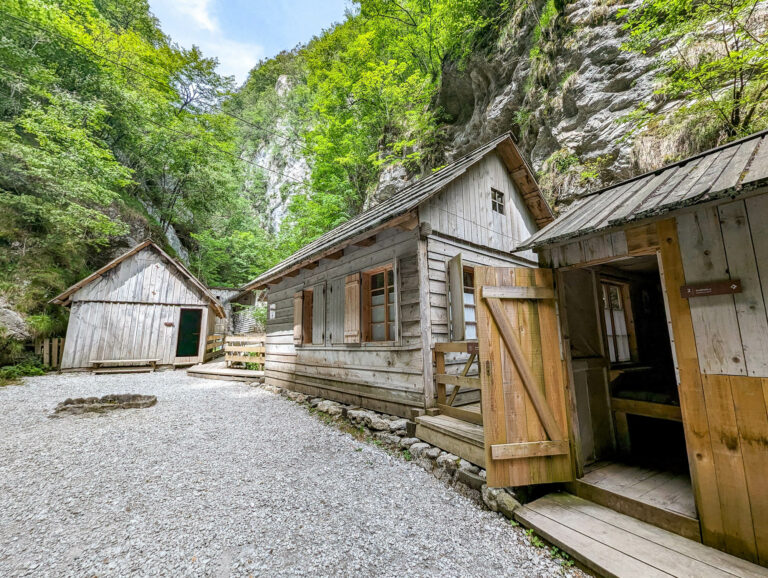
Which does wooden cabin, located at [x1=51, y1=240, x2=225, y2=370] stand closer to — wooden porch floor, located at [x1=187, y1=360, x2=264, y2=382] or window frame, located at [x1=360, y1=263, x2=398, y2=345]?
wooden porch floor, located at [x1=187, y1=360, x2=264, y2=382]

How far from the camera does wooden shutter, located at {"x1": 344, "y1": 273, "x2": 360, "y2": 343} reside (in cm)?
621

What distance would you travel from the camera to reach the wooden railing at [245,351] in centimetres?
1192

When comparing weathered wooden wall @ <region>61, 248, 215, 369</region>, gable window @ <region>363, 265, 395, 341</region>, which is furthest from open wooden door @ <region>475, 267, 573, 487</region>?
weathered wooden wall @ <region>61, 248, 215, 369</region>

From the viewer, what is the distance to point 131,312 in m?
13.1

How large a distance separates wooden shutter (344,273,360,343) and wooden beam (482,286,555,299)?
339 cm

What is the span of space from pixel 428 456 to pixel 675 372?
10.0 feet

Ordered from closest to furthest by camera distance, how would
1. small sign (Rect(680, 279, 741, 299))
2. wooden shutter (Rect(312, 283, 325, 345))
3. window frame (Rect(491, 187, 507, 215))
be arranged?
small sign (Rect(680, 279, 741, 299)) → window frame (Rect(491, 187, 507, 215)) → wooden shutter (Rect(312, 283, 325, 345))

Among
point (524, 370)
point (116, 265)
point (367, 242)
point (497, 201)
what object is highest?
point (497, 201)

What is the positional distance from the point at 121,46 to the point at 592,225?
2620cm

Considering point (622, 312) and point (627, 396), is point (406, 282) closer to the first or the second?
point (627, 396)

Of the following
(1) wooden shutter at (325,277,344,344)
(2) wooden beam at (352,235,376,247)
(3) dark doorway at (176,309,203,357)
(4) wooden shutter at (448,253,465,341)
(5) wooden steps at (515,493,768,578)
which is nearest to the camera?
(5) wooden steps at (515,493,768,578)

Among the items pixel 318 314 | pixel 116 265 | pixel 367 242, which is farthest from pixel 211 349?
pixel 367 242

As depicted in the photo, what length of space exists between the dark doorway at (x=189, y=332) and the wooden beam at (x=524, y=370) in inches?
607

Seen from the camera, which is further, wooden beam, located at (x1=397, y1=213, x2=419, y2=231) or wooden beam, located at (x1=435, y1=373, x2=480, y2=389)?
wooden beam, located at (x1=397, y1=213, x2=419, y2=231)
